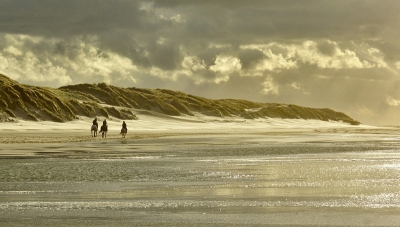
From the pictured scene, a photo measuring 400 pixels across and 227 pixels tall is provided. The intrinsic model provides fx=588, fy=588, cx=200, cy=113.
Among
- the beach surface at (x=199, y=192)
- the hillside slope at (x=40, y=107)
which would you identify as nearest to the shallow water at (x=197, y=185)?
the beach surface at (x=199, y=192)

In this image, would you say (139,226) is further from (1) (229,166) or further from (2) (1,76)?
(2) (1,76)

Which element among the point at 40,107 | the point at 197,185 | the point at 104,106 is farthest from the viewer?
the point at 104,106

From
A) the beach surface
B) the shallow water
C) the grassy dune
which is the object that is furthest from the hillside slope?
the beach surface

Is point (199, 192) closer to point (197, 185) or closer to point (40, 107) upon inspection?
point (197, 185)

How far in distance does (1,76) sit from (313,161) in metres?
80.3

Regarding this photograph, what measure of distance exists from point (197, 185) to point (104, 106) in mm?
86011

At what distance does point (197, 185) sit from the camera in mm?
16484

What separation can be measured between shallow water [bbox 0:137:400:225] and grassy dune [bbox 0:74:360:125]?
55.9 m

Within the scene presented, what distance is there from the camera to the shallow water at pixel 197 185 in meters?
12.6

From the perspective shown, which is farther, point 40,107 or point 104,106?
point 104,106

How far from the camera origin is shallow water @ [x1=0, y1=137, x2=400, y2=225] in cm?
1256

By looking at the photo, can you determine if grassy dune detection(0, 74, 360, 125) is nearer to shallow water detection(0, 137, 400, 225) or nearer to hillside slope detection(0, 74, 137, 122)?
hillside slope detection(0, 74, 137, 122)

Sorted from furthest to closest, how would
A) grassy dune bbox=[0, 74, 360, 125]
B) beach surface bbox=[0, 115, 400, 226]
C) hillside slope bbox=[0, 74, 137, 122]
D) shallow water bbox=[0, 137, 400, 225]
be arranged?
grassy dune bbox=[0, 74, 360, 125] → hillside slope bbox=[0, 74, 137, 122] → shallow water bbox=[0, 137, 400, 225] → beach surface bbox=[0, 115, 400, 226]

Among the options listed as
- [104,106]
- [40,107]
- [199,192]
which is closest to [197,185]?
[199,192]
